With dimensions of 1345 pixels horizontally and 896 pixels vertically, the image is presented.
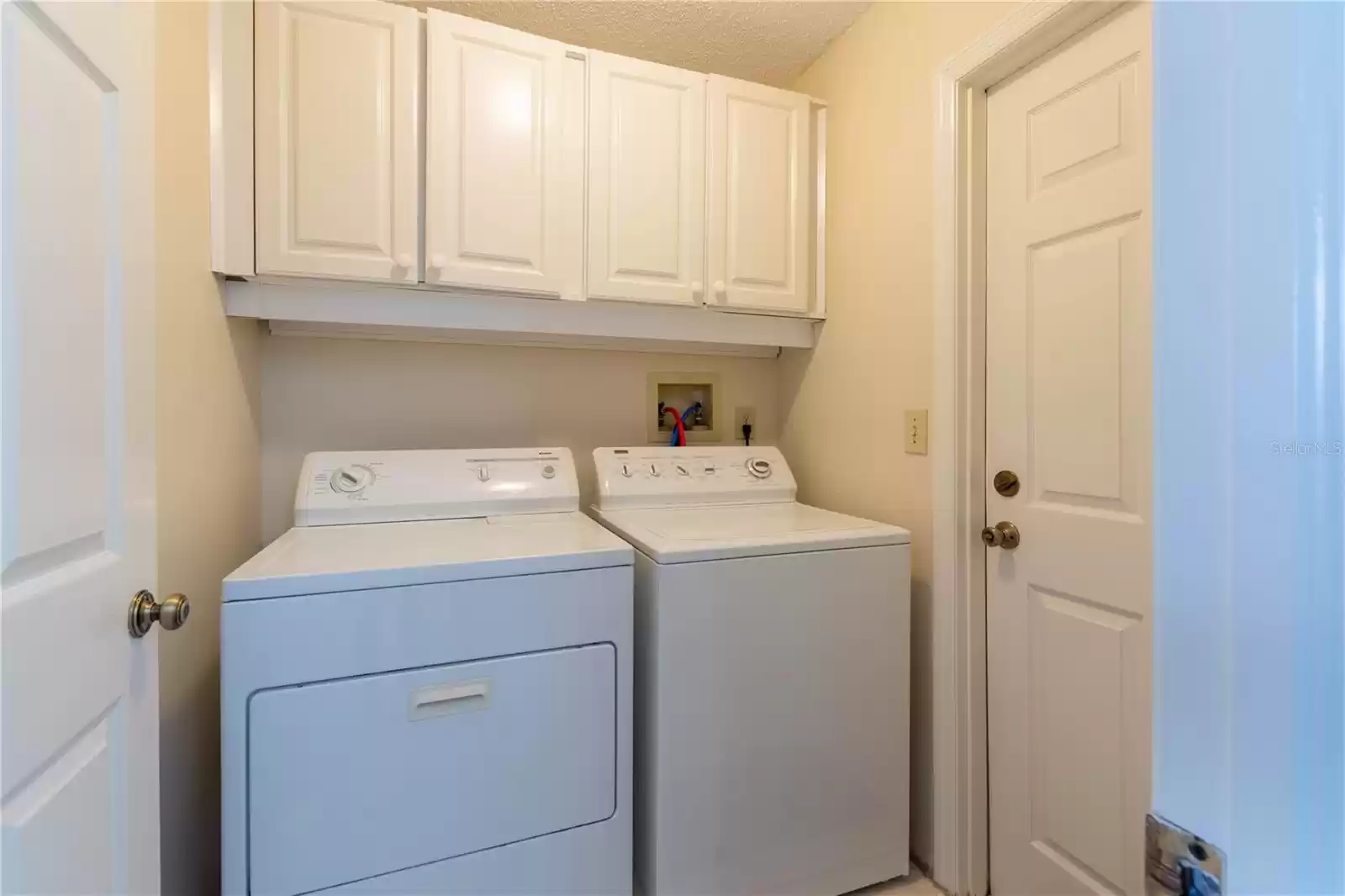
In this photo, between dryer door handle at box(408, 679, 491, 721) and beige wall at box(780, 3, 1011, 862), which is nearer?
dryer door handle at box(408, 679, 491, 721)

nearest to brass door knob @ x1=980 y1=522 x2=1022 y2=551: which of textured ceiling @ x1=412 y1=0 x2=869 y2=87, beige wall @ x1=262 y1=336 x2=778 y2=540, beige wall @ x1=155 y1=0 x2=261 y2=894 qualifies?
beige wall @ x1=262 y1=336 x2=778 y2=540

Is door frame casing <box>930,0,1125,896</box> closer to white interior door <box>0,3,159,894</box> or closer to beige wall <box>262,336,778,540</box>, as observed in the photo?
beige wall <box>262,336,778,540</box>

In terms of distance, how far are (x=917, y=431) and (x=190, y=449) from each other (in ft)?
5.56

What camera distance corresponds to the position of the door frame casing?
1.51 meters

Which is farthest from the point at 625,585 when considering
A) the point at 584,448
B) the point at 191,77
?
the point at 191,77

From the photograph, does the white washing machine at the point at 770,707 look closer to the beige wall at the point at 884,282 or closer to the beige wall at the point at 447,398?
the beige wall at the point at 884,282

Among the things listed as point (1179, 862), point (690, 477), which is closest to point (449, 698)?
point (690, 477)

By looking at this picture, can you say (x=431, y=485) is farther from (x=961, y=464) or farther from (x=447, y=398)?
(x=961, y=464)

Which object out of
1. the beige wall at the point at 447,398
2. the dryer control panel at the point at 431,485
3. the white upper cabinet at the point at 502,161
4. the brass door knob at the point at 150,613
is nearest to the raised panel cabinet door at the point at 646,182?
the white upper cabinet at the point at 502,161

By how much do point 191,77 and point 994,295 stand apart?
187 centimetres

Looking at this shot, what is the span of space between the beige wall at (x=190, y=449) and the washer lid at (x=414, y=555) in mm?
164

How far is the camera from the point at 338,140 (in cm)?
151

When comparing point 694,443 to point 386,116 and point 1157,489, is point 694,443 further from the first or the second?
point 1157,489

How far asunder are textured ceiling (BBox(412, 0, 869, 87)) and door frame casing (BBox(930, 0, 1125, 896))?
0.54 meters
